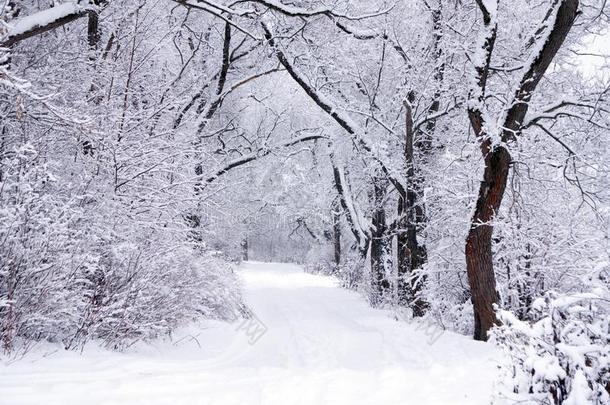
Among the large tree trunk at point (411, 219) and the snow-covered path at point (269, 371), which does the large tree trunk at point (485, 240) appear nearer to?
the snow-covered path at point (269, 371)

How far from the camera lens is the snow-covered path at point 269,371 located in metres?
4.06

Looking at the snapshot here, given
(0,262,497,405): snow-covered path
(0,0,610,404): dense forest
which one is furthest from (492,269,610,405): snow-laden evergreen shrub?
(0,262,497,405): snow-covered path

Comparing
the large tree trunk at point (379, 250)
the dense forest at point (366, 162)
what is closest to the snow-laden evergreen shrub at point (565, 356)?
the dense forest at point (366, 162)

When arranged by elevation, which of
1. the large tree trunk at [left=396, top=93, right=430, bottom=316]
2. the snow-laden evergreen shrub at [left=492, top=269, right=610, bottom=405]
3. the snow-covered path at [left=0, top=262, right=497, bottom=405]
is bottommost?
the snow-covered path at [left=0, top=262, right=497, bottom=405]

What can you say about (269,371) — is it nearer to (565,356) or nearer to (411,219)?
(565,356)

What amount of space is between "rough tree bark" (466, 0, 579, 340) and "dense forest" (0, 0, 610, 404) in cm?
3

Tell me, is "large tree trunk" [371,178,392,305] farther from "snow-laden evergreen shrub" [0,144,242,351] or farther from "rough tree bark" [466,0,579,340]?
"snow-laden evergreen shrub" [0,144,242,351]

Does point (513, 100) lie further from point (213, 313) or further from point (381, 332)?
point (213, 313)

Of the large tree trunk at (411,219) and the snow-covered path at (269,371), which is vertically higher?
the large tree trunk at (411,219)

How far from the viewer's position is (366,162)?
47.1ft

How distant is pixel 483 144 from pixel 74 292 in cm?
614

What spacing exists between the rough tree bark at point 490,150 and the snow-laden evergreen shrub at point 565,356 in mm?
3742

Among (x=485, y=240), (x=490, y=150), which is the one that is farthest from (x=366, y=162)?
(x=490, y=150)

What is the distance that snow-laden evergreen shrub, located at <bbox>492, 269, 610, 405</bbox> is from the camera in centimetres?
321
